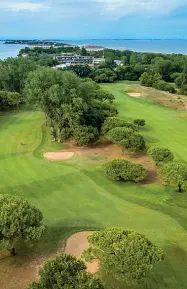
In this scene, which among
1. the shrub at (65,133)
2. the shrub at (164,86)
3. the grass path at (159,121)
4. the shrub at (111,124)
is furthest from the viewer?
the shrub at (164,86)

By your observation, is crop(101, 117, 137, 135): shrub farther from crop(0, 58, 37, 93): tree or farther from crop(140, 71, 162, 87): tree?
crop(140, 71, 162, 87): tree

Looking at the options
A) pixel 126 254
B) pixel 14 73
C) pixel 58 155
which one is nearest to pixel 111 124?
pixel 58 155

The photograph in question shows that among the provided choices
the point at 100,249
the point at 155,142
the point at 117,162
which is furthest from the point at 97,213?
the point at 155,142

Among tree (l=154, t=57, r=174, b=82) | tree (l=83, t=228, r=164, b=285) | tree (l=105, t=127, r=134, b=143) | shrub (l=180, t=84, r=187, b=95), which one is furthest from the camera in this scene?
tree (l=154, t=57, r=174, b=82)

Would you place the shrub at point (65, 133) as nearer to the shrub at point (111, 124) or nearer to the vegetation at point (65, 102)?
the vegetation at point (65, 102)

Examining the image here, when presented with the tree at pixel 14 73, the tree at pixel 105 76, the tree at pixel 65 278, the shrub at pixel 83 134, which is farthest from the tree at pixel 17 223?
the tree at pixel 105 76

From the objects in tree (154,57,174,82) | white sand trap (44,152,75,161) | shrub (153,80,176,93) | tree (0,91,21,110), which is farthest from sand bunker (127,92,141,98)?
white sand trap (44,152,75,161)

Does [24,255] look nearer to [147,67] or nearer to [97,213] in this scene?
[97,213]
